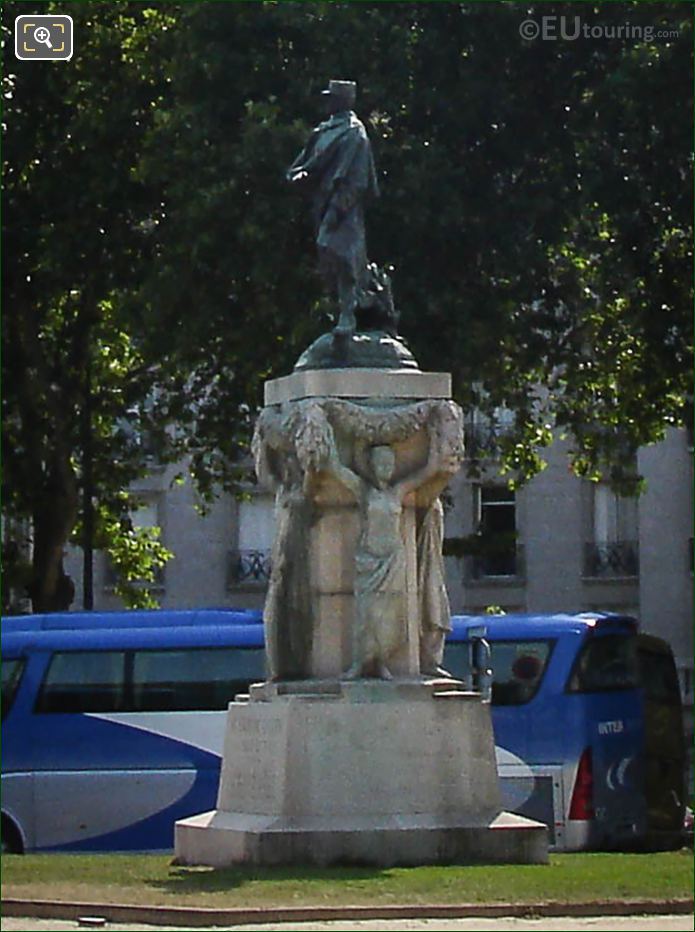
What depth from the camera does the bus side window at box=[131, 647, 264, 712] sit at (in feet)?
93.6

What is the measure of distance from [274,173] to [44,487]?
7.54m

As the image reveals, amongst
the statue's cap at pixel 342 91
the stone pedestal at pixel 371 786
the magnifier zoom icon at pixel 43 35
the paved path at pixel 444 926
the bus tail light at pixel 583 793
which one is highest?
the magnifier zoom icon at pixel 43 35

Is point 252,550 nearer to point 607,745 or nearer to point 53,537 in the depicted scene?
point 53,537

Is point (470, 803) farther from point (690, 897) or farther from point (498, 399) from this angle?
point (498, 399)

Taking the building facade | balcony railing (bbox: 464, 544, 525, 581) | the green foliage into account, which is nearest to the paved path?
the green foliage

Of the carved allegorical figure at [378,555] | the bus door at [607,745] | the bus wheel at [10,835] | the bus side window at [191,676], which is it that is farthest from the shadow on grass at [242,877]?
the bus side window at [191,676]

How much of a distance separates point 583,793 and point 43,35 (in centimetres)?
1119

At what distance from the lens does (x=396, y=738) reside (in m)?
17.6

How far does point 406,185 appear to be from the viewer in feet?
99.9

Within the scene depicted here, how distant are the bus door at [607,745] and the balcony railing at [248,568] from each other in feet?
79.5

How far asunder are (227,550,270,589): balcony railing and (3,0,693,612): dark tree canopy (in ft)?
61.6

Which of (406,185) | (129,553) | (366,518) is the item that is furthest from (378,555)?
(129,553)

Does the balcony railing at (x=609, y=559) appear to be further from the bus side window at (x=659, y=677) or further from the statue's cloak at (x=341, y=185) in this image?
the statue's cloak at (x=341, y=185)

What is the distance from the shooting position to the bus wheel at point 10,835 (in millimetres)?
27109
